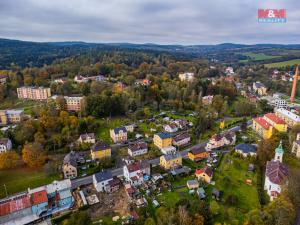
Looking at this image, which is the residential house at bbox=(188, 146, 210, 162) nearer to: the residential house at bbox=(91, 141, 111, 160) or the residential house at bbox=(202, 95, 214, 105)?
the residential house at bbox=(91, 141, 111, 160)

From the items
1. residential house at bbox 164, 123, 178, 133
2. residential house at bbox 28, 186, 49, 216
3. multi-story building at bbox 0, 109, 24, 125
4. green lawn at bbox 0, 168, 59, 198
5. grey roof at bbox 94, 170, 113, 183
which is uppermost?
multi-story building at bbox 0, 109, 24, 125

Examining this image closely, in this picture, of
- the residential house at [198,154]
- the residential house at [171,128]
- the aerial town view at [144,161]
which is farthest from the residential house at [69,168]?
the residential house at [171,128]

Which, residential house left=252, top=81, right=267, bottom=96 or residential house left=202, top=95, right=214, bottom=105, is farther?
residential house left=252, top=81, right=267, bottom=96

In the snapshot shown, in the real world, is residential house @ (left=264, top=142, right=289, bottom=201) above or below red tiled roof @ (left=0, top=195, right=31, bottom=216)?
above

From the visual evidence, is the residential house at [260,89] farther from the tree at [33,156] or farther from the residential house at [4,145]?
the residential house at [4,145]

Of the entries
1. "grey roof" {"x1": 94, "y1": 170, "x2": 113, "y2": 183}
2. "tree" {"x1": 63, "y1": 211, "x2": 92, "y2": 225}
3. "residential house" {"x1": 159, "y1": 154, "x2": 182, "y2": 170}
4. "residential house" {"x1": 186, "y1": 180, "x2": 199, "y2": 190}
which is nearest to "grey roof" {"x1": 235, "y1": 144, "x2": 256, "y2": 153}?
"residential house" {"x1": 159, "y1": 154, "x2": 182, "y2": 170}

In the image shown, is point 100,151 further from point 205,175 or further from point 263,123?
point 263,123

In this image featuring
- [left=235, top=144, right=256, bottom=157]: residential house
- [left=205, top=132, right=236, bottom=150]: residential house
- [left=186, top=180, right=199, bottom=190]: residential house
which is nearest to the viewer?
[left=186, top=180, right=199, bottom=190]: residential house

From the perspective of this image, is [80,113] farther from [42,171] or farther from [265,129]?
[265,129]
